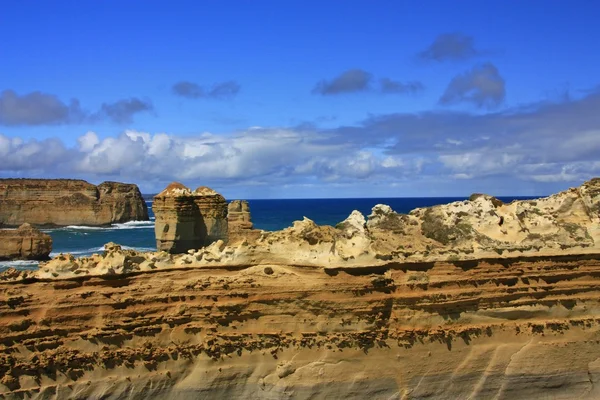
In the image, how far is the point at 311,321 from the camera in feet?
33.1

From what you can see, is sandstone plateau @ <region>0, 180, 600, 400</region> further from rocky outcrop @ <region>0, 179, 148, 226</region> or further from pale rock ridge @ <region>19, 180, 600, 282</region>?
rocky outcrop @ <region>0, 179, 148, 226</region>

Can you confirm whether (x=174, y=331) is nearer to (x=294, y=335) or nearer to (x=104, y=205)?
(x=294, y=335)

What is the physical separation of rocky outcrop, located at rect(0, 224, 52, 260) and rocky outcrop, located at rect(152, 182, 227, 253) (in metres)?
20.3

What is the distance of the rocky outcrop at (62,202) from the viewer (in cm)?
7088

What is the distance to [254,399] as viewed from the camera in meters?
9.84

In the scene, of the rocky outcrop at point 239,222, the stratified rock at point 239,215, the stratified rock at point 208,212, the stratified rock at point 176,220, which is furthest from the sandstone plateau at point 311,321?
the stratified rock at point 239,215

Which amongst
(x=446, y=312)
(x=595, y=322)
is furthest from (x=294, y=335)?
(x=595, y=322)

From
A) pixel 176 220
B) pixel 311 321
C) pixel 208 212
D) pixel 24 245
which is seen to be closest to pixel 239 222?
pixel 208 212

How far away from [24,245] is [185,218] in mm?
22227

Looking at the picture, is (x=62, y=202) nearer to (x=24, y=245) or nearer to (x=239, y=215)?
(x=24, y=245)

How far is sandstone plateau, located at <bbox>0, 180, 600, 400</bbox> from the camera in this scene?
30.7 ft

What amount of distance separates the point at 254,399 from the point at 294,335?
4.45 feet

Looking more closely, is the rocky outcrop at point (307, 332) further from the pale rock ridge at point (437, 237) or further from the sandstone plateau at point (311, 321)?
the pale rock ridge at point (437, 237)

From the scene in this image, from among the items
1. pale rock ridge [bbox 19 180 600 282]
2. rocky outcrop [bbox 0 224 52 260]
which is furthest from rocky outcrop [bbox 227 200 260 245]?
pale rock ridge [bbox 19 180 600 282]
